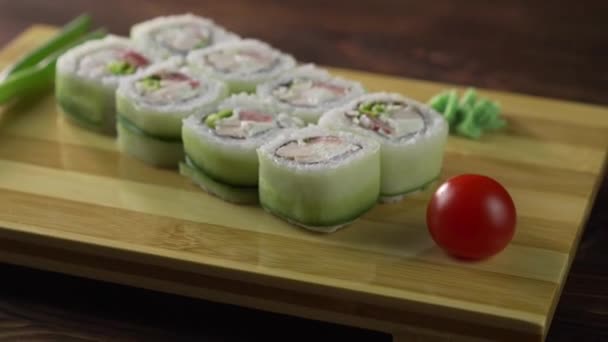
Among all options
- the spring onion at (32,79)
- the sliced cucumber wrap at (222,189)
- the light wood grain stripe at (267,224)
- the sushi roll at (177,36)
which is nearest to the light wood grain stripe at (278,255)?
the light wood grain stripe at (267,224)

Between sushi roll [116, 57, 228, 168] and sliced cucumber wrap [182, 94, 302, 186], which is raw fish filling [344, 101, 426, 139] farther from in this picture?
sushi roll [116, 57, 228, 168]

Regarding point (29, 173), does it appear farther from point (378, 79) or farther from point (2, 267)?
point (378, 79)

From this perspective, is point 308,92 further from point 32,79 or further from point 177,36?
point 32,79

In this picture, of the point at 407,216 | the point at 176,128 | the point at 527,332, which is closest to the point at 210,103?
the point at 176,128

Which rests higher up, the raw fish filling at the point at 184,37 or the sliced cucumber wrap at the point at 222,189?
the raw fish filling at the point at 184,37

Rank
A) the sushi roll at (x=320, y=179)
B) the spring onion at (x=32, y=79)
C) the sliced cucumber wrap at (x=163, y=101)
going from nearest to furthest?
the sushi roll at (x=320, y=179) < the sliced cucumber wrap at (x=163, y=101) < the spring onion at (x=32, y=79)

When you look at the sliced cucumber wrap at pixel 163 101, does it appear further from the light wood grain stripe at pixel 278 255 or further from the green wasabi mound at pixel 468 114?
the green wasabi mound at pixel 468 114

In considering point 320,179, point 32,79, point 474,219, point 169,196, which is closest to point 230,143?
point 169,196
